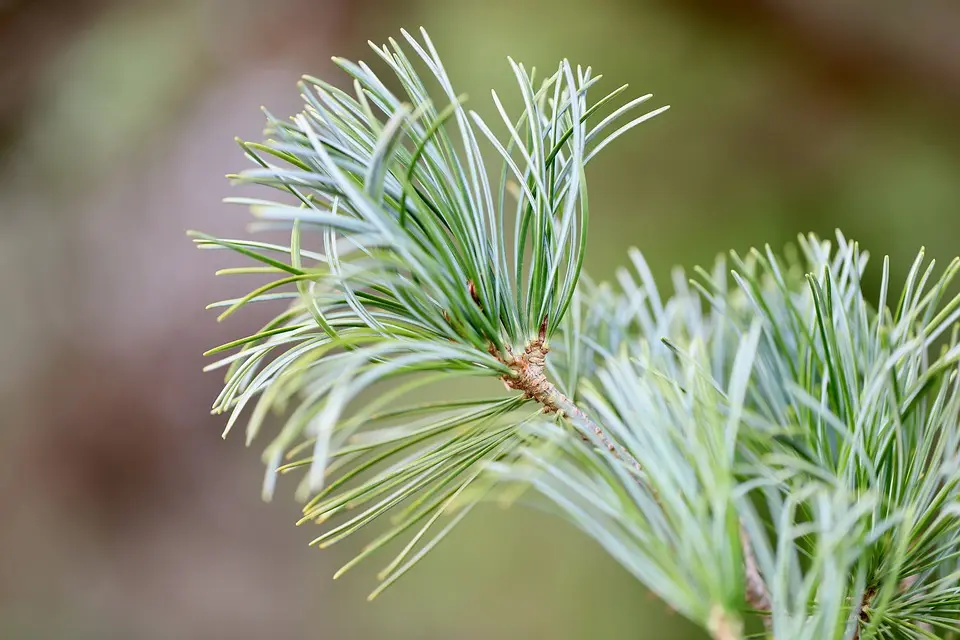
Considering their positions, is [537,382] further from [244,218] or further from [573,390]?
[244,218]

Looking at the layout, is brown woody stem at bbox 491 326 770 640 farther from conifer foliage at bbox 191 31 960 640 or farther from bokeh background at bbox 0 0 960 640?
bokeh background at bbox 0 0 960 640

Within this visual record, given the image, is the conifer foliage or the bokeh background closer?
the conifer foliage

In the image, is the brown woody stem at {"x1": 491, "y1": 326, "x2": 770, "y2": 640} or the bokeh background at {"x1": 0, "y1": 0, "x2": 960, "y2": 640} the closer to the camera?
the brown woody stem at {"x1": 491, "y1": 326, "x2": 770, "y2": 640}

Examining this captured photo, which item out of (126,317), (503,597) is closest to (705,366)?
(503,597)

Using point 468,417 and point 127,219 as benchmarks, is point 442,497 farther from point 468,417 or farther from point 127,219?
point 127,219

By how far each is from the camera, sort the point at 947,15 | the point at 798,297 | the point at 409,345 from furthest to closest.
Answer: the point at 947,15 → the point at 798,297 → the point at 409,345

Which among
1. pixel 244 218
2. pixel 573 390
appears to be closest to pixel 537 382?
pixel 573 390

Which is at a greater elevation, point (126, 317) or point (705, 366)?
point (126, 317)

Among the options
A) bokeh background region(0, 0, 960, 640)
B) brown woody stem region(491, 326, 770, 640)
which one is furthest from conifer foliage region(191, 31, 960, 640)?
bokeh background region(0, 0, 960, 640)
